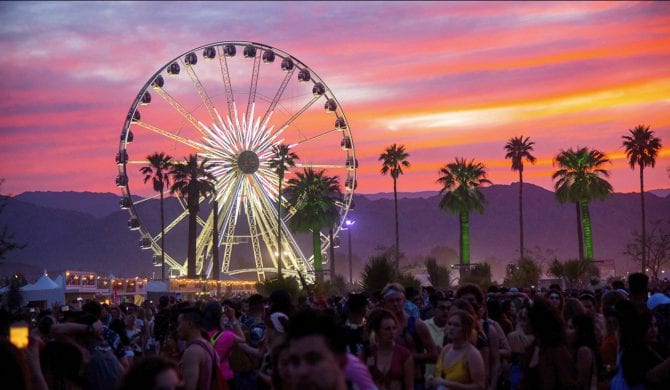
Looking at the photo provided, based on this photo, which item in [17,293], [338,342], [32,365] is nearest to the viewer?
[338,342]

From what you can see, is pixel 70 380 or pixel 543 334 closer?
pixel 70 380

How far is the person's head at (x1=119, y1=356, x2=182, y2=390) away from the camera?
4969 mm

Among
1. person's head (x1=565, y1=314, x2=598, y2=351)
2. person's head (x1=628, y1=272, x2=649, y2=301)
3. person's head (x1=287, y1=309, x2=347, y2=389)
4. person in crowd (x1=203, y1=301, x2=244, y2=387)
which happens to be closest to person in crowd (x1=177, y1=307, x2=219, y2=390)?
person in crowd (x1=203, y1=301, x2=244, y2=387)

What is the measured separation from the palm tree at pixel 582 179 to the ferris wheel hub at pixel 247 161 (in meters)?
25.2

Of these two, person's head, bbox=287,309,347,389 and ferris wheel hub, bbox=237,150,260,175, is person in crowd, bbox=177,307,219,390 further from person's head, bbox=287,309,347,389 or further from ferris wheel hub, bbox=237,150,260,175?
ferris wheel hub, bbox=237,150,260,175

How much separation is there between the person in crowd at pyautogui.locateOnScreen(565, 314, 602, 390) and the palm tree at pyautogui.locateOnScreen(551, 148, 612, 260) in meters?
68.7

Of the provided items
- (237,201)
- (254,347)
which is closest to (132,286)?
(237,201)

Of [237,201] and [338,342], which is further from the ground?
[237,201]

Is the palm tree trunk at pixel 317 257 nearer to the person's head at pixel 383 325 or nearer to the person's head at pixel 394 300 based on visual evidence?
the person's head at pixel 394 300

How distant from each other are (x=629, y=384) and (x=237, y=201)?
56.5 metres

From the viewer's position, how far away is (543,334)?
9805mm

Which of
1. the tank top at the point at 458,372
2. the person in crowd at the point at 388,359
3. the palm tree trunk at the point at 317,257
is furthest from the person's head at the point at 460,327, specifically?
the palm tree trunk at the point at 317,257

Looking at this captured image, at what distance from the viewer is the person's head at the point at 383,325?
9.83 m

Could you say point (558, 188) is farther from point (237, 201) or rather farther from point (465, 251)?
point (237, 201)
